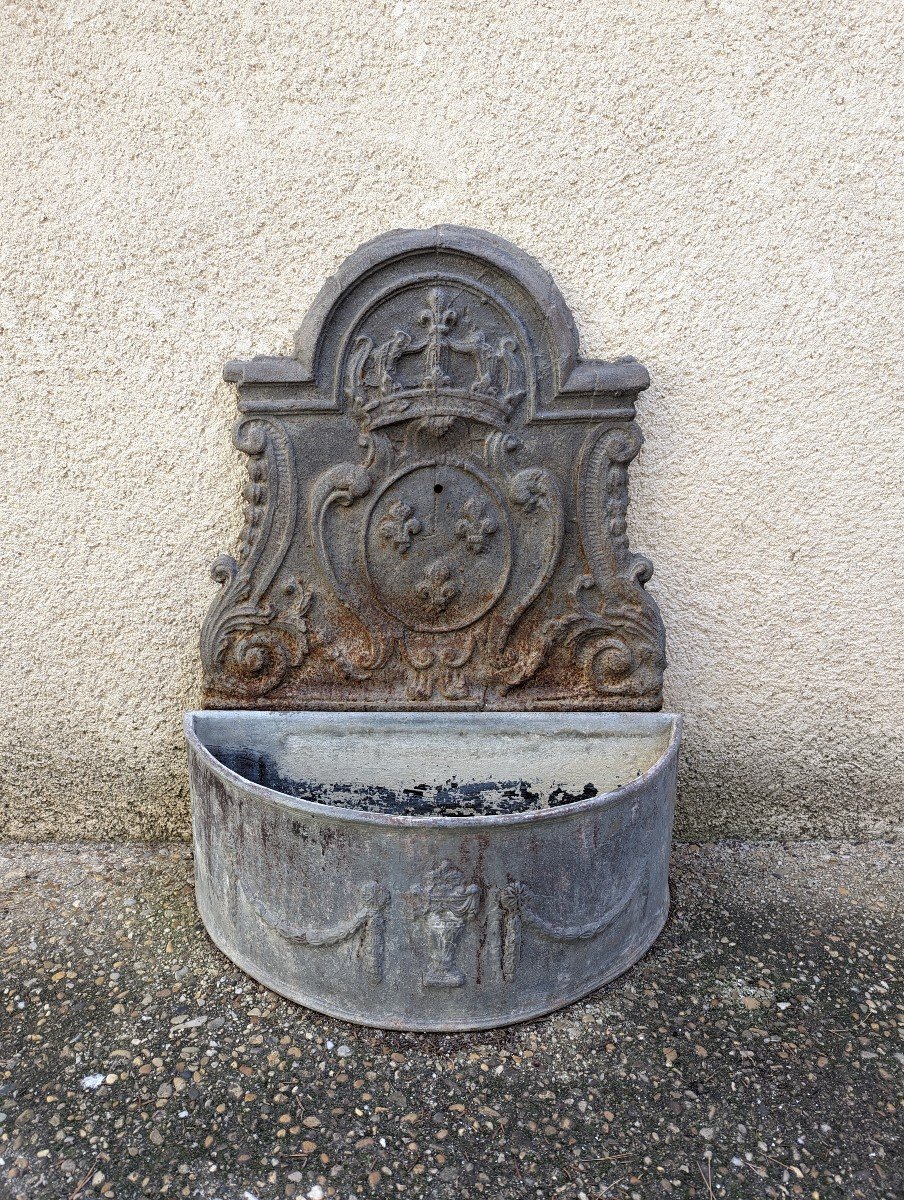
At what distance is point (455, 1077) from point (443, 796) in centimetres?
78

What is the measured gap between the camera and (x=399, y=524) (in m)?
2.24

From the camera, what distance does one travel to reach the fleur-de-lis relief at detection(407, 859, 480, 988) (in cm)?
178

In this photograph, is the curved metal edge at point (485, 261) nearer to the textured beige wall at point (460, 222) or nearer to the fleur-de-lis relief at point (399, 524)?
the textured beige wall at point (460, 222)

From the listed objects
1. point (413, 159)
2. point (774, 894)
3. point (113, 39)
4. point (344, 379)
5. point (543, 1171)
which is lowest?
point (543, 1171)

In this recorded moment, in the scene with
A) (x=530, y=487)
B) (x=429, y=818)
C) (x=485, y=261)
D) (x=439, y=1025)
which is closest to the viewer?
(x=429, y=818)

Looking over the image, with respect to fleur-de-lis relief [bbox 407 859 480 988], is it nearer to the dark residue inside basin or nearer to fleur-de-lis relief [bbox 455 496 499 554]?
the dark residue inside basin

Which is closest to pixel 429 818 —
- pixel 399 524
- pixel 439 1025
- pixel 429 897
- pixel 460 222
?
pixel 429 897

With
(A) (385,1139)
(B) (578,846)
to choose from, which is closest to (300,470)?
(B) (578,846)

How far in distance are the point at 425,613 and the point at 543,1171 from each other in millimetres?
1308

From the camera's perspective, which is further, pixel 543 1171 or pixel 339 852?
pixel 339 852

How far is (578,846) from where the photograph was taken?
1.86 m

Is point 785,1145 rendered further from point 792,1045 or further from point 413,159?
point 413,159

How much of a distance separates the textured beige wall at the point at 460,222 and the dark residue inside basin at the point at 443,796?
0.45m

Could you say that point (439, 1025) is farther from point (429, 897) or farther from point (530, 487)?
point (530, 487)
